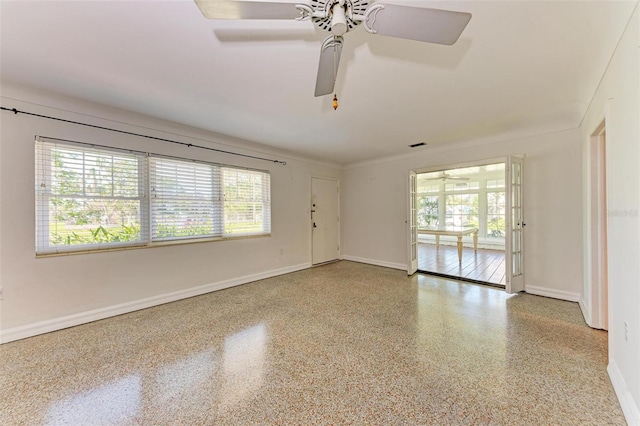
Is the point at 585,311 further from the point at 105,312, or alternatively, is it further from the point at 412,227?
the point at 105,312

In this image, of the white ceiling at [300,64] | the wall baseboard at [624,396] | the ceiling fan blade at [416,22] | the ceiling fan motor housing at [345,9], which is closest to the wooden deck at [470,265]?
the wall baseboard at [624,396]

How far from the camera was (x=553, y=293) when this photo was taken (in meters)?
3.33

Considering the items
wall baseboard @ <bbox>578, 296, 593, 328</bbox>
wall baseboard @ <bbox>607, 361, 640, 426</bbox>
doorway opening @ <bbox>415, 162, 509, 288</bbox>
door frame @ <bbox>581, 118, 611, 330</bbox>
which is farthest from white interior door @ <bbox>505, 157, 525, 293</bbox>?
wall baseboard @ <bbox>607, 361, 640, 426</bbox>

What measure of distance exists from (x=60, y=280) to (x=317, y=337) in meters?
2.74

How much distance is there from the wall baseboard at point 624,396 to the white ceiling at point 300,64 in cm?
222

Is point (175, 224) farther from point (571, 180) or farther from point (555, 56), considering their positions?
point (571, 180)

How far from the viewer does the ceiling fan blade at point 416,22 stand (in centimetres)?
111

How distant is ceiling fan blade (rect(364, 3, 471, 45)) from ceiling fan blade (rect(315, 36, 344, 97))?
0.67 feet

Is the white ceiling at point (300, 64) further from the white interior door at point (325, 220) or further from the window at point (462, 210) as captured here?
the window at point (462, 210)

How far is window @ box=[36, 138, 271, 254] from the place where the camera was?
251 centimetres

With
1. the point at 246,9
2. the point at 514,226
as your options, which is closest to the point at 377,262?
the point at 514,226

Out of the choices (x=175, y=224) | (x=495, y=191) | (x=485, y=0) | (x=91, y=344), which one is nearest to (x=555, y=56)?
(x=485, y=0)

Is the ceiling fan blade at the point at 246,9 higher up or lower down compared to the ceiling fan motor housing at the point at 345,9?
lower down

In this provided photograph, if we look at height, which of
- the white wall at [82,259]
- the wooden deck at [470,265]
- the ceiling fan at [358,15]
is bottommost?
the wooden deck at [470,265]
